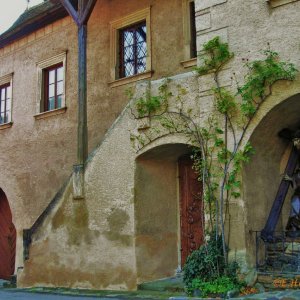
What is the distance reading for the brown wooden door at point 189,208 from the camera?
9383mm

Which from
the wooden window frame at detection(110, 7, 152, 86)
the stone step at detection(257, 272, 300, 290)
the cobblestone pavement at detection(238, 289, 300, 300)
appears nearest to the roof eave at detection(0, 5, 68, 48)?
the wooden window frame at detection(110, 7, 152, 86)

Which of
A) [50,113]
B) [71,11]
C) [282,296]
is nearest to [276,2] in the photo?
[282,296]

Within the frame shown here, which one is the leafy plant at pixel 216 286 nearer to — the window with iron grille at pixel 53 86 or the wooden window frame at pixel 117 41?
the wooden window frame at pixel 117 41

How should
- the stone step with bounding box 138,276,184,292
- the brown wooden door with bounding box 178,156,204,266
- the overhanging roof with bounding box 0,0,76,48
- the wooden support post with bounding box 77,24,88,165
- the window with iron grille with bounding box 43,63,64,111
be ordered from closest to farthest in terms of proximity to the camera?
the stone step with bounding box 138,276,184,292
the brown wooden door with bounding box 178,156,204,266
the wooden support post with bounding box 77,24,88,165
the overhanging roof with bounding box 0,0,76,48
the window with iron grille with bounding box 43,63,64,111

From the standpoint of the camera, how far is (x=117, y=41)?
1172 centimetres

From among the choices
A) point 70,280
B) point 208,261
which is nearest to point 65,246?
point 70,280

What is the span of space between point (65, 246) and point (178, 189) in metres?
2.46

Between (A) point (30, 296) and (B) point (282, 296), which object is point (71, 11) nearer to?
(A) point (30, 296)

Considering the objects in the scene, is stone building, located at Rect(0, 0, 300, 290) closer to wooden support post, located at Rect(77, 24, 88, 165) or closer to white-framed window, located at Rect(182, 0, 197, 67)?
white-framed window, located at Rect(182, 0, 197, 67)

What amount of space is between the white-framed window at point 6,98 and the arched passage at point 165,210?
6.89 metres

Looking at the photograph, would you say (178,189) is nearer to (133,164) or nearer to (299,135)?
(133,164)

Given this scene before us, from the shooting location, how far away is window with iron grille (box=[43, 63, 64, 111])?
1306 centimetres

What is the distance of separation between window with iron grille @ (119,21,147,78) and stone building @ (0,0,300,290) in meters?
0.03

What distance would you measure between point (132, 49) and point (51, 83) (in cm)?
302
